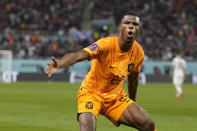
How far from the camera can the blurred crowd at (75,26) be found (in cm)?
3638

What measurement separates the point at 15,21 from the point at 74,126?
2739 cm

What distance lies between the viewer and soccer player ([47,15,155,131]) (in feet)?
22.3

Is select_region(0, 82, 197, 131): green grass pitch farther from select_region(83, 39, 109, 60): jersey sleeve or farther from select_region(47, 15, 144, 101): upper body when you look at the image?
select_region(83, 39, 109, 60): jersey sleeve

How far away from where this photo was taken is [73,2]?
1658 inches

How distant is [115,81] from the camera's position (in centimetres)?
708

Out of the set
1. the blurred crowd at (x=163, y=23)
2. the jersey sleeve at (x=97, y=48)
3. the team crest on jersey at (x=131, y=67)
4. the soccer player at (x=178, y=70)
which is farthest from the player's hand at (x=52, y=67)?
Result: the blurred crowd at (x=163, y=23)

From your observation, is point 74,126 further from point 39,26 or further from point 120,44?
point 39,26

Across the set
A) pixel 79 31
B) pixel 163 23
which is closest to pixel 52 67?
pixel 79 31

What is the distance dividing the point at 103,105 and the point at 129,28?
46.2 inches

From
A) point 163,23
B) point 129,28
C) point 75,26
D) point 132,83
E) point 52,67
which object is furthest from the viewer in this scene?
point 163,23

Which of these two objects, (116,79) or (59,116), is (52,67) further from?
(59,116)

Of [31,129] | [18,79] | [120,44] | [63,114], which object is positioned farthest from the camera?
[18,79]

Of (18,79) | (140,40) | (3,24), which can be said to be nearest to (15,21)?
(3,24)

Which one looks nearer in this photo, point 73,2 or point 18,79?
point 18,79
